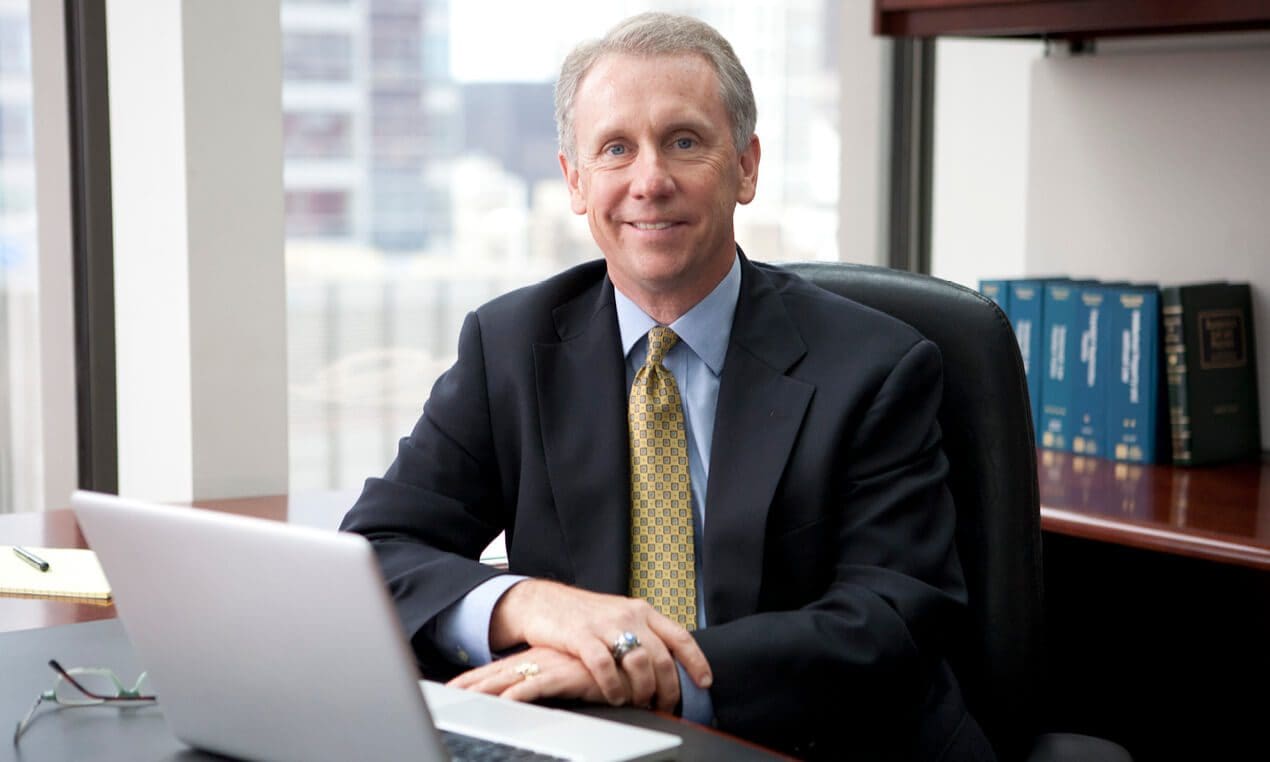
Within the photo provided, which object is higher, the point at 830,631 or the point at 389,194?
the point at 389,194

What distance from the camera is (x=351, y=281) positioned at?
3107mm

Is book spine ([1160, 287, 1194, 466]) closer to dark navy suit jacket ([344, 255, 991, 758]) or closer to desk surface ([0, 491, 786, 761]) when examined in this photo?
dark navy suit jacket ([344, 255, 991, 758])

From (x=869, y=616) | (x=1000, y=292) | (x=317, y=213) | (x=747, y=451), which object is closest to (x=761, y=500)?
(x=747, y=451)

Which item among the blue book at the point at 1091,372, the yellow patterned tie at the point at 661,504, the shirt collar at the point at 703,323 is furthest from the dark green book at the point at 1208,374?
the yellow patterned tie at the point at 661,504

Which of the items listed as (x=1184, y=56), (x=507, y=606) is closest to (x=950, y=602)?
(x=507, y=606)

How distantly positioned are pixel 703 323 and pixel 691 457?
6.0 inches

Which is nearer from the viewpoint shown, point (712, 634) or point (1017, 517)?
point (712, 634)

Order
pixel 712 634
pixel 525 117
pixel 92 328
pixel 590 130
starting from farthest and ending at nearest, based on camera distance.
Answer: pixel 525 117, pixel 92 328, pixel 590 130, pixel 712 634

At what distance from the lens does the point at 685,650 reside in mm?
1330

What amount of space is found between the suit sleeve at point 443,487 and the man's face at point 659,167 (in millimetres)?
219

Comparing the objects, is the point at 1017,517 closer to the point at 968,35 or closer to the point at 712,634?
the point at 712,634

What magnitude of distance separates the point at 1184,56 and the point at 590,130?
159 centimetres

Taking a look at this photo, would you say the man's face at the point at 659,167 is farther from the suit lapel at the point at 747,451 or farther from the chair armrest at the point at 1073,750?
the chair armrest at the point at 1073,750

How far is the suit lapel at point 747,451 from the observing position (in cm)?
153
